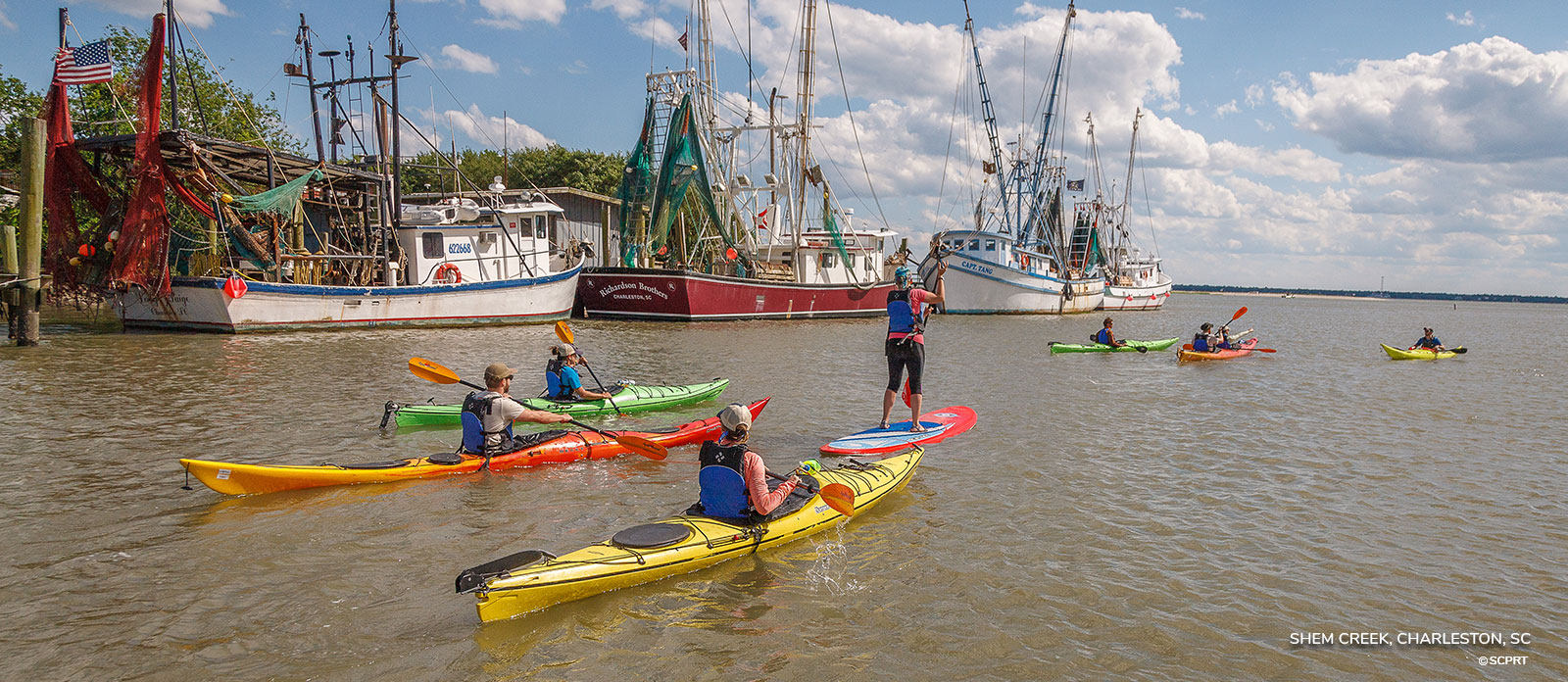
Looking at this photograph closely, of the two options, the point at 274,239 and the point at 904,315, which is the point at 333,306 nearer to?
the point at 274,239

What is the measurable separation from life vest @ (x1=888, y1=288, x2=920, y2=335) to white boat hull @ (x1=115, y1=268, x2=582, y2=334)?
17865 mm

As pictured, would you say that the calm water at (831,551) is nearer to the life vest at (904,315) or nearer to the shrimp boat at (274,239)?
the life vest at (904,315)

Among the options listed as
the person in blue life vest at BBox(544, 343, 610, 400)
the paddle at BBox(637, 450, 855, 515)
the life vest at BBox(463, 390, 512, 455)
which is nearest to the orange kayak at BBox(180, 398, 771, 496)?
the life vest at BBox(463, 390, 512, 455)

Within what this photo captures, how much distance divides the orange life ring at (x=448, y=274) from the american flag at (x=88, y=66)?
9.50 metres

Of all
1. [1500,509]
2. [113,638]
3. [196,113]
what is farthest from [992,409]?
[196,113]

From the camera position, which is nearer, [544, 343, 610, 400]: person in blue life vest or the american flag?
[544, 343, 610, 400]: person in blue life vest

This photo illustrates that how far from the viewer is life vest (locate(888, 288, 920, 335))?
970cm

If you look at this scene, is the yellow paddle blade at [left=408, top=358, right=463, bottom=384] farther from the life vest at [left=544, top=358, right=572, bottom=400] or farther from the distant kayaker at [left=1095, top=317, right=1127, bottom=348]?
the distant kayaker at [left=1095, top=317, right=1127, bottom=348]

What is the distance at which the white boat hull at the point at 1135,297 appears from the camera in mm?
55744

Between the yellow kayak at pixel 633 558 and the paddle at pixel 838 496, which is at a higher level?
the paddle at pixel 838 496

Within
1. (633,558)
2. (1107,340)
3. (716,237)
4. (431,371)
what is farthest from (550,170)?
(633,558)

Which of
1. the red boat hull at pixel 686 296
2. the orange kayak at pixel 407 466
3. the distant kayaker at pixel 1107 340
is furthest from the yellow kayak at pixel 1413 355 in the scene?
the orange kayak at pixel 407 466

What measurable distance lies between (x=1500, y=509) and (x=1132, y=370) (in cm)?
1102

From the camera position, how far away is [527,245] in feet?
90.0
